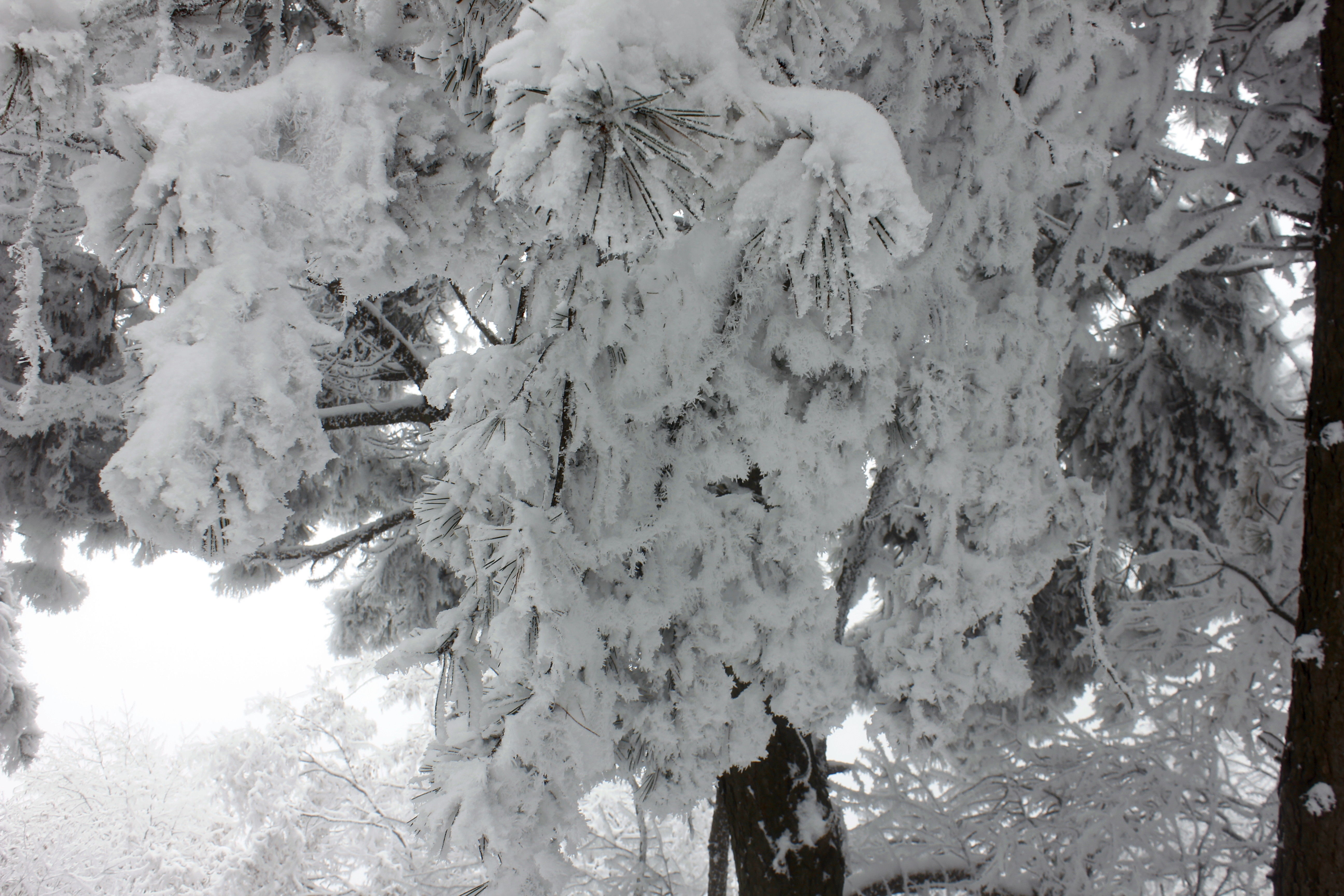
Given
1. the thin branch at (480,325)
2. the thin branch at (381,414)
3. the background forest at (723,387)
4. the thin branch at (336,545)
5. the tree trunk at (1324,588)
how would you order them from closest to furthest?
the background forest at (723,387) < the thin branch at (480,325) < the tree trunk at (1324,588) < the thin branch at (381,414) < the thin branch at (336,545)

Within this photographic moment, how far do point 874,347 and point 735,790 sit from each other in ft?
7.52

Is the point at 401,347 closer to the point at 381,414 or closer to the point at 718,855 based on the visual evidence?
the point at 381,414

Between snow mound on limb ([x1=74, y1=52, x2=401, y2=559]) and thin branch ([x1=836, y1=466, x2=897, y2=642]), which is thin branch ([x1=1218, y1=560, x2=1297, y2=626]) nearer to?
thin branch ([x1=836, y1=466, x2=897, y2=642])

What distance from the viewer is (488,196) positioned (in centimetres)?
214

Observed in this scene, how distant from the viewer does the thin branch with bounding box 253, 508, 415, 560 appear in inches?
175

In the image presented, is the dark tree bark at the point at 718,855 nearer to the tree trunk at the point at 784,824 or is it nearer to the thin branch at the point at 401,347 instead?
the tree trunk at the point at 784,824

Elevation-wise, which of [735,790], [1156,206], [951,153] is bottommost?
[735,790]

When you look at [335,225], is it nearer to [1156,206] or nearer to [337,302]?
[337,302]

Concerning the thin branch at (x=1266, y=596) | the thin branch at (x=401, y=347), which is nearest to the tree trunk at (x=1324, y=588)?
the thin branch at (x=1266, y=596)

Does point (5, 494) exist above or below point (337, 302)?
below

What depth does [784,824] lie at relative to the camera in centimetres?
346

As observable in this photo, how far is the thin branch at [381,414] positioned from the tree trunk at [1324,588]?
13.6 feet

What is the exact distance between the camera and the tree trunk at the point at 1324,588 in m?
2.85

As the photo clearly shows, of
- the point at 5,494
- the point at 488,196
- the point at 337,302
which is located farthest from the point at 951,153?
the point at 5,494
